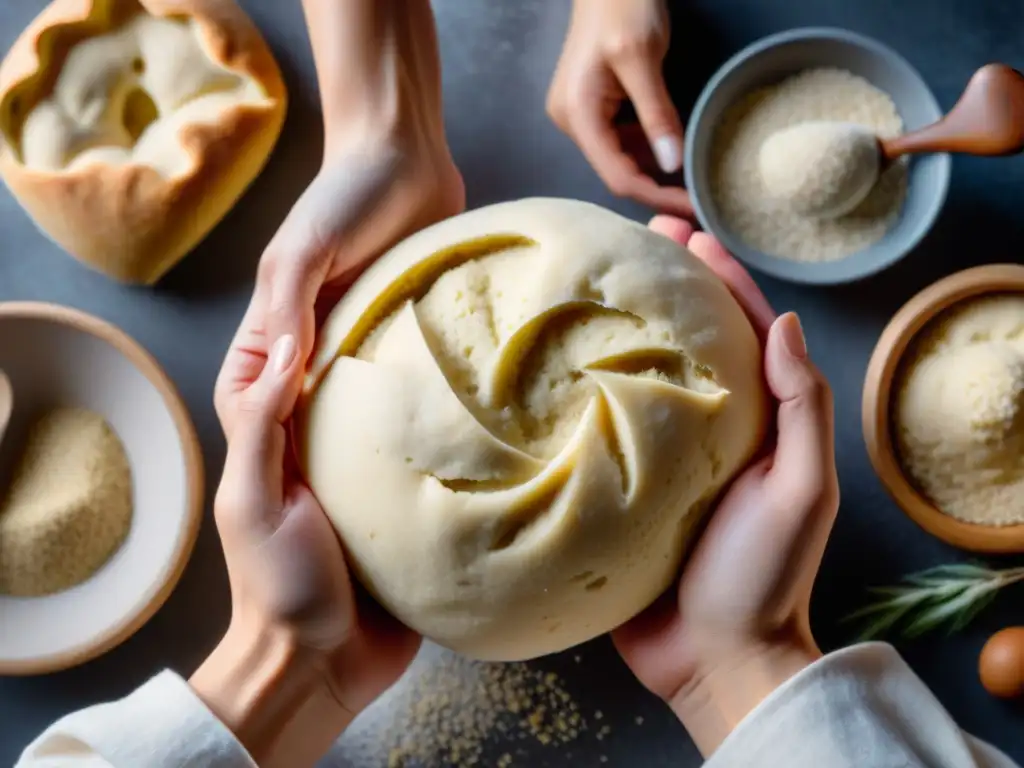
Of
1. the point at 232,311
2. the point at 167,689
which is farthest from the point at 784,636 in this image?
the point at 232,311

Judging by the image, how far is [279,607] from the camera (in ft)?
2.60

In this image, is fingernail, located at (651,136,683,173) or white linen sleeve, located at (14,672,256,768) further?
fingernail, located at (651,136,683,173)

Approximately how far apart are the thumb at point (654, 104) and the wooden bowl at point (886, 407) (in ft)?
0.94

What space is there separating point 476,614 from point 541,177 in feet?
1.85

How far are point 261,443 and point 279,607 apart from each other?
0.14 m

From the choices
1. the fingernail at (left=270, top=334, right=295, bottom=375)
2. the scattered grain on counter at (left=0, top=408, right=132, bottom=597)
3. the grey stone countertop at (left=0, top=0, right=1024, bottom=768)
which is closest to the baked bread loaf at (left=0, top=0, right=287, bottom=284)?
the grey stone countertop at (left=0, top=0, right=1024, bottom=768)

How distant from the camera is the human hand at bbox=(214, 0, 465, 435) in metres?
0.88

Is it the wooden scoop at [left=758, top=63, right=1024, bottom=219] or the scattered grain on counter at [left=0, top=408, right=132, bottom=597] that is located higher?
the wooden scoop at [left=758, top=63, right=1024, bottom=219]

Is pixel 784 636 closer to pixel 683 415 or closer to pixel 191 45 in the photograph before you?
pixel 683 415

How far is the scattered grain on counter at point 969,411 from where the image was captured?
948 millimetres

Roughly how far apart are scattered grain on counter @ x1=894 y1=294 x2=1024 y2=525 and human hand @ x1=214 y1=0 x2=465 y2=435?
0.52 m

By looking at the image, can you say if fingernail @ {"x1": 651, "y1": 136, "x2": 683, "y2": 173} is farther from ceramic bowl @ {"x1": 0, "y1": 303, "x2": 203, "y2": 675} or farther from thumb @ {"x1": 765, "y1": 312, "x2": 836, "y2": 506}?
ceramic bowl @ {"x1": 0, "y1": 303, "x2": 203, "y2": 675}

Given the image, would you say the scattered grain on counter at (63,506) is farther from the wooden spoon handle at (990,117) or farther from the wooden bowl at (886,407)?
the wooden spoon handle at (990,117)

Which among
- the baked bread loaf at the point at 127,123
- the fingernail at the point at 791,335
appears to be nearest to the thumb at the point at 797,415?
the fingernail at the point at 791,335
